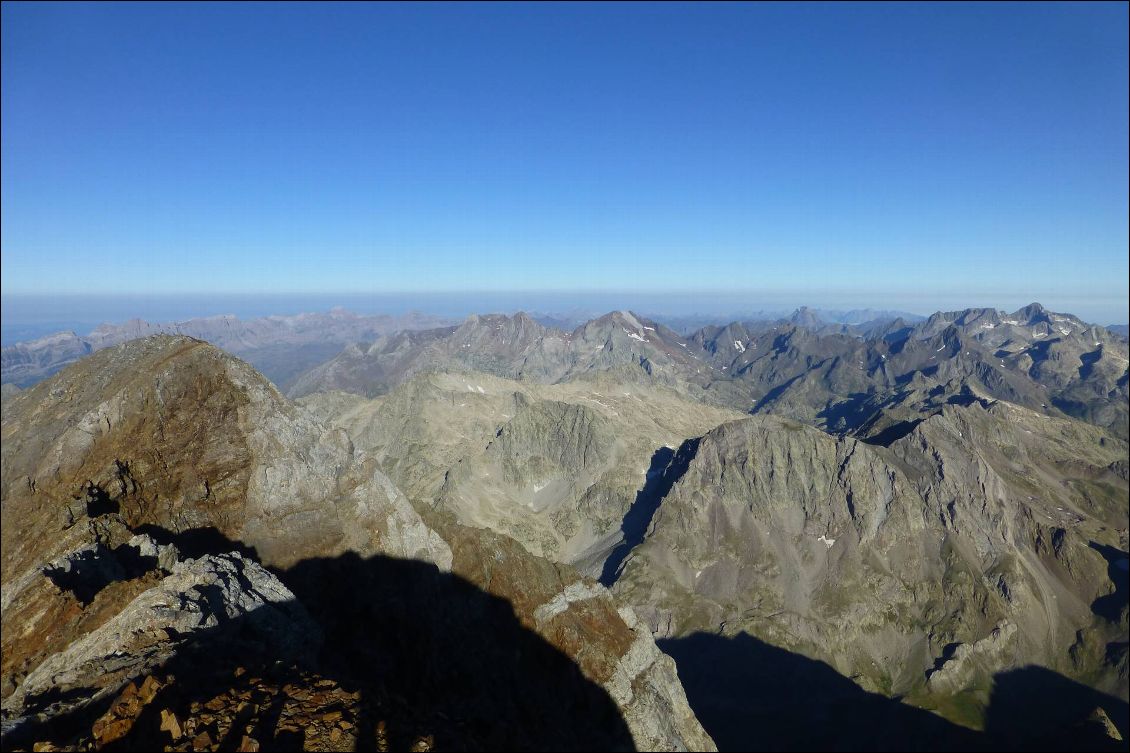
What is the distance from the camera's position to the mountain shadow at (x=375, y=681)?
2248 centimetres

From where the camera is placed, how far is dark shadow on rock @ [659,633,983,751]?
157500 millimetres

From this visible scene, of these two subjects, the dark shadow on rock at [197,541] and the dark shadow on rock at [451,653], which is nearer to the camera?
the dark shadow on rock at [451,653]

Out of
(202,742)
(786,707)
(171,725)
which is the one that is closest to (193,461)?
(171,725)

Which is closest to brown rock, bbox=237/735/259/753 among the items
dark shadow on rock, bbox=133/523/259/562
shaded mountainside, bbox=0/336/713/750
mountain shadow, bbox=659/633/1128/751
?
shaded mountainside, bbox=0/336/713/750

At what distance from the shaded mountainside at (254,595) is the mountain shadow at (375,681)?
169 mm

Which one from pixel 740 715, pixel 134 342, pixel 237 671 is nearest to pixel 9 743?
pixel 237 671

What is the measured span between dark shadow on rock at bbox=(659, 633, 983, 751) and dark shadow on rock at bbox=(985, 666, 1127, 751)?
15710 mm

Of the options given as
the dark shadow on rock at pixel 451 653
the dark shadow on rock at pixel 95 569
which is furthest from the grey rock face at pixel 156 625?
the dark shadow on rock at pixel 451 653

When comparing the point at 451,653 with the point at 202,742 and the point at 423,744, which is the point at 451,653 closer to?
the point at 423,744

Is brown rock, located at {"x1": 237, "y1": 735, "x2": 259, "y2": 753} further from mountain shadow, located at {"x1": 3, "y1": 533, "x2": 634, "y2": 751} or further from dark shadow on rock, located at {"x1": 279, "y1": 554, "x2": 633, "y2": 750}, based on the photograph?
dark shadow on rock, located at {"x1": 279, "y1": 554, "x2": 633, "y2": 750}

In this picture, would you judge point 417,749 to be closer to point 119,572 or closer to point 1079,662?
point 119,572

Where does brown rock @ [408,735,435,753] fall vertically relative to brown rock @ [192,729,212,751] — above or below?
below

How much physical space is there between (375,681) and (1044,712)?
239 metres

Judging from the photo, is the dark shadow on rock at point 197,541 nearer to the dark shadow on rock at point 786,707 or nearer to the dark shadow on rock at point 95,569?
the dark shadow on rock at point 95,569
